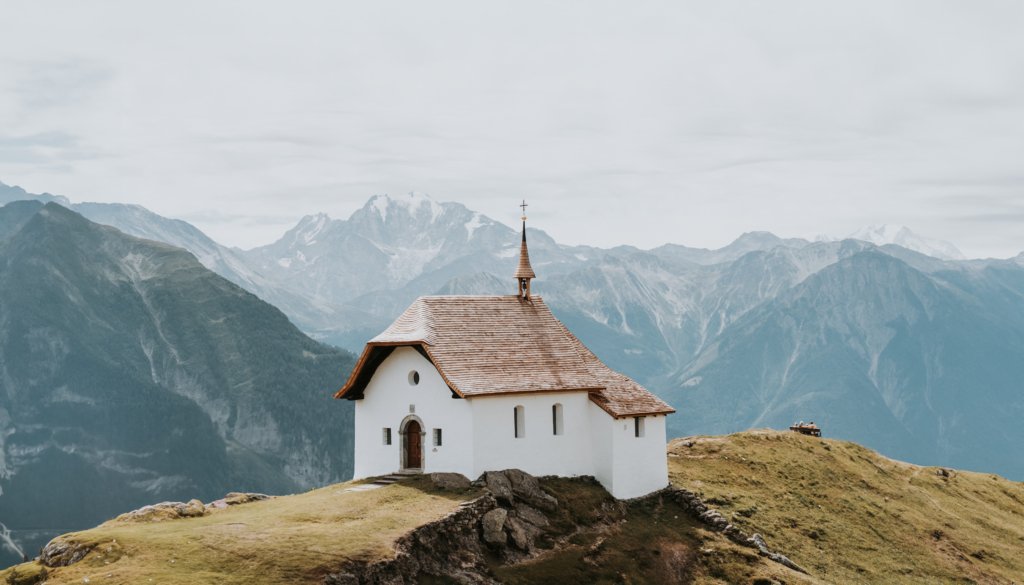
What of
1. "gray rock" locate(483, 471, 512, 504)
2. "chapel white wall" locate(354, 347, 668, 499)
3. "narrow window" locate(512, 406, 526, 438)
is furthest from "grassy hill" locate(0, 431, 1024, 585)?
"narrow window" locate(512, 406, 526, 438)

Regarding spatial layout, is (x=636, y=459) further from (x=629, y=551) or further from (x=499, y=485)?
(x=499, y=485)

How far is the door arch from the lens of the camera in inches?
2489

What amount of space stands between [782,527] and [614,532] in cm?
1418

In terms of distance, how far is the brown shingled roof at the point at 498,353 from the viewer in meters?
61.6

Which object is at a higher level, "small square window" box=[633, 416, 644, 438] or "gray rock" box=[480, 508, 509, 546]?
"small square window" box=[633, 416, 644, 438]

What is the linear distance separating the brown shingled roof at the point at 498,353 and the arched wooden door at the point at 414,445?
4718mm

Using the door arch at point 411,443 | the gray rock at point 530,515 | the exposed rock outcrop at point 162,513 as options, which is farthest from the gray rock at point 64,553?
the door arch at point 411,443

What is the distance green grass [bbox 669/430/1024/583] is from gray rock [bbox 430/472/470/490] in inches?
695

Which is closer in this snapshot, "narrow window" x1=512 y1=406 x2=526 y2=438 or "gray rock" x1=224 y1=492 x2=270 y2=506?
"gray rock" x1=224 y1=492 x2=270 y2=506

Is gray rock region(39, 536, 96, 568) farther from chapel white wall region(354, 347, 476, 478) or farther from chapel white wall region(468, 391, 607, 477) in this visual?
chapel white wall region(468, 391, 607, 477)

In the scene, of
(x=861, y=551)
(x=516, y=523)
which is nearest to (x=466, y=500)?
(x=516, y=523)

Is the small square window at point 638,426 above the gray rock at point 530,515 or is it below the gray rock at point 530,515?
above

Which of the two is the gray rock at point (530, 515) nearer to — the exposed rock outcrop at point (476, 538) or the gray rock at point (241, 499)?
the exposed rock outcrop at point (476, 538)

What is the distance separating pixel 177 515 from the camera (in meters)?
53.4
